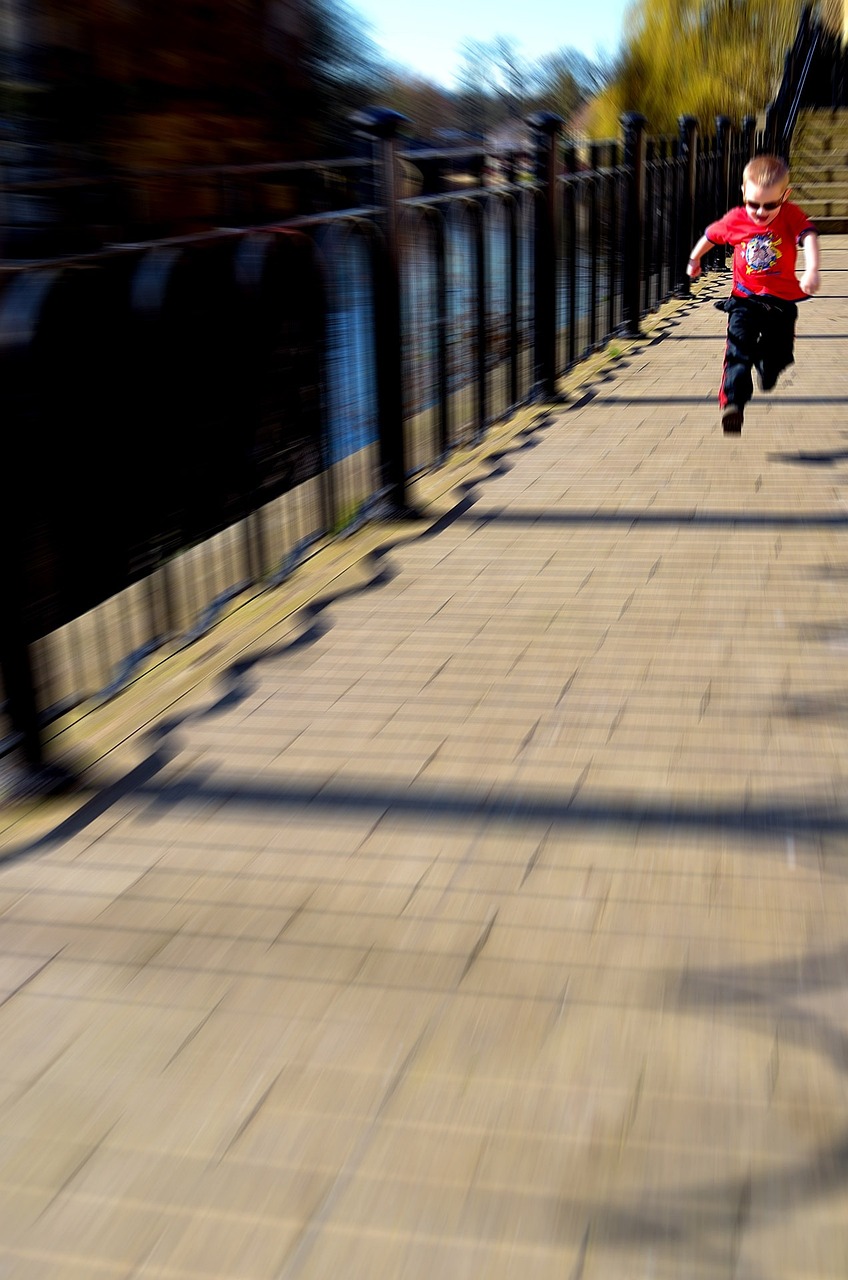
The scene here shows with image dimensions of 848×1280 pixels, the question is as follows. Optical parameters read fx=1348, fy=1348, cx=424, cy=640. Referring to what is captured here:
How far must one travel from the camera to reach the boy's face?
630 cm

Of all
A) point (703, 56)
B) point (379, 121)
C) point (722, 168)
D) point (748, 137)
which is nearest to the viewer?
point (379, 121)

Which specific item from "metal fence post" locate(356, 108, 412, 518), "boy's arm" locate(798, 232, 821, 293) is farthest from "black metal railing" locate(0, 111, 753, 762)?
"boy's arm" locate(798, 232, 821, 293)

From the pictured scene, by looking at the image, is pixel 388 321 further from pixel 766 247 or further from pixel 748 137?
pixel 748 137

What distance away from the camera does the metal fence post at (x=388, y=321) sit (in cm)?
529

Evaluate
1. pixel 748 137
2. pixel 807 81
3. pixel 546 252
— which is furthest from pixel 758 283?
pixel 807 81

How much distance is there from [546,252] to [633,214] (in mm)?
3070

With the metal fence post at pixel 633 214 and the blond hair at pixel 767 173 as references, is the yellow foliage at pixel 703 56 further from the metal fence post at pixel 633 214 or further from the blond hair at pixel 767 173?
the blond hair at pixel 767 173

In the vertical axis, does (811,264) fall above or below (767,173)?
below

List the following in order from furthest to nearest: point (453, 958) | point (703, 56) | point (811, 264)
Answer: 1. point (703, 56)
2. point (811, 264)
3. point (453, 958)

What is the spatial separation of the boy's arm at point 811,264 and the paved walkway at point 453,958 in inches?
89.5

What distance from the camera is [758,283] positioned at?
6.65m

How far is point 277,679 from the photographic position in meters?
3.84

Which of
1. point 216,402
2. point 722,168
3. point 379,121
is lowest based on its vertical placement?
point 216,402

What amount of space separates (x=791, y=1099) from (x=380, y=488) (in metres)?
3.97
